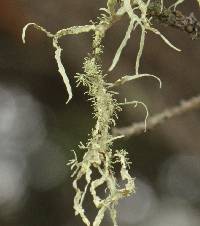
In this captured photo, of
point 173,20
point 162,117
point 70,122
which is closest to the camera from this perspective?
point 173,20

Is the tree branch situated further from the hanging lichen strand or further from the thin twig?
A: the thin twig

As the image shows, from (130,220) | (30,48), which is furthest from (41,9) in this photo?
(130,220)

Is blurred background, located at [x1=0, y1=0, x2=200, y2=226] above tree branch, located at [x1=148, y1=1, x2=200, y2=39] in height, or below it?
above

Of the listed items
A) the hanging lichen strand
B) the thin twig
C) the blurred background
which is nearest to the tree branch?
the hanging lichen strand

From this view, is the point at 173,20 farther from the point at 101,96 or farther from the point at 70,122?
the point at 70,122

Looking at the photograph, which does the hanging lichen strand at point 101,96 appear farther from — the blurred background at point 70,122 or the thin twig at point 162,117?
the blurred background at point 70,122

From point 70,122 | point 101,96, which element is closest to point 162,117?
point 101,96

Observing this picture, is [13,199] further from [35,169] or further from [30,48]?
[30,48]

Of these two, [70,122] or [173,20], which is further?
[70,122]

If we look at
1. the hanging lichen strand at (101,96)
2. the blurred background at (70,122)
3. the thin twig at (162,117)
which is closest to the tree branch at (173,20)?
the hanging lichen strand at (101,96)
